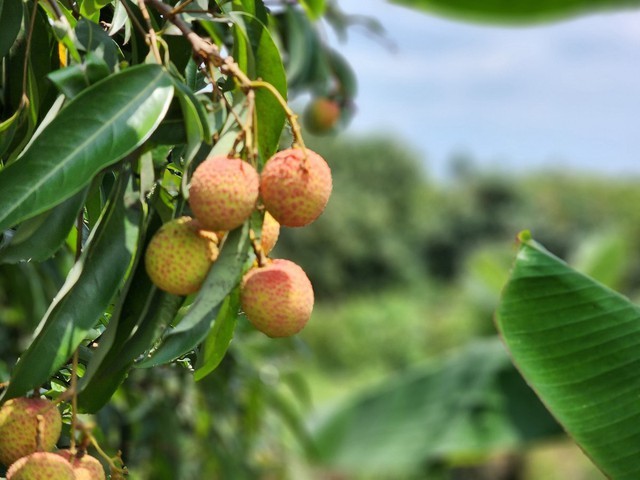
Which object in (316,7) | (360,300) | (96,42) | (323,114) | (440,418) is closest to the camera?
(316,7)

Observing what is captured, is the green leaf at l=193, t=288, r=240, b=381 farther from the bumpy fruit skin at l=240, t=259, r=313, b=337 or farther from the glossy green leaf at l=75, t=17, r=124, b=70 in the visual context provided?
the glossy green leaf at l=75, t=17, r=124, b=70

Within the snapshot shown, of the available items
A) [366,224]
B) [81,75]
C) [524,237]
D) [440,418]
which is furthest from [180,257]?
[366,224]

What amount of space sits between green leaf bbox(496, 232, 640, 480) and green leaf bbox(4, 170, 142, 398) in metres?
0.65

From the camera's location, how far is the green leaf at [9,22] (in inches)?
27.4

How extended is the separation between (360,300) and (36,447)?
16914 millimetres

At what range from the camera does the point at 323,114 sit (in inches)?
81.8

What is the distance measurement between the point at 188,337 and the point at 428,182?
25.6 m

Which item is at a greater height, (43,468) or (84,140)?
(84,140)

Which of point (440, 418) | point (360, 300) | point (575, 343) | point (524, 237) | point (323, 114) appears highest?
point (524, 237)

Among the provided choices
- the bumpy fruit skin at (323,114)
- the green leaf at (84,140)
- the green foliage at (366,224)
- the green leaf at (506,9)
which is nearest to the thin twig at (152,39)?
the green leaf at (84,140)

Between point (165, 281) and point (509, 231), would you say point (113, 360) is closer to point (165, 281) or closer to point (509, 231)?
point (165, 281)

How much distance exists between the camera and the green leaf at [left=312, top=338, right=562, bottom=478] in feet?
18.1

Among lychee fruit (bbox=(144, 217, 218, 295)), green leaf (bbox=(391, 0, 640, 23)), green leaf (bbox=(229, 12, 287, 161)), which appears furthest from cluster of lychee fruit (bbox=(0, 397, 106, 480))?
green leaf (bbox=(391, 0, 640, 23))

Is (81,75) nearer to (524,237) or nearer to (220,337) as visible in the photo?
(220,337)
